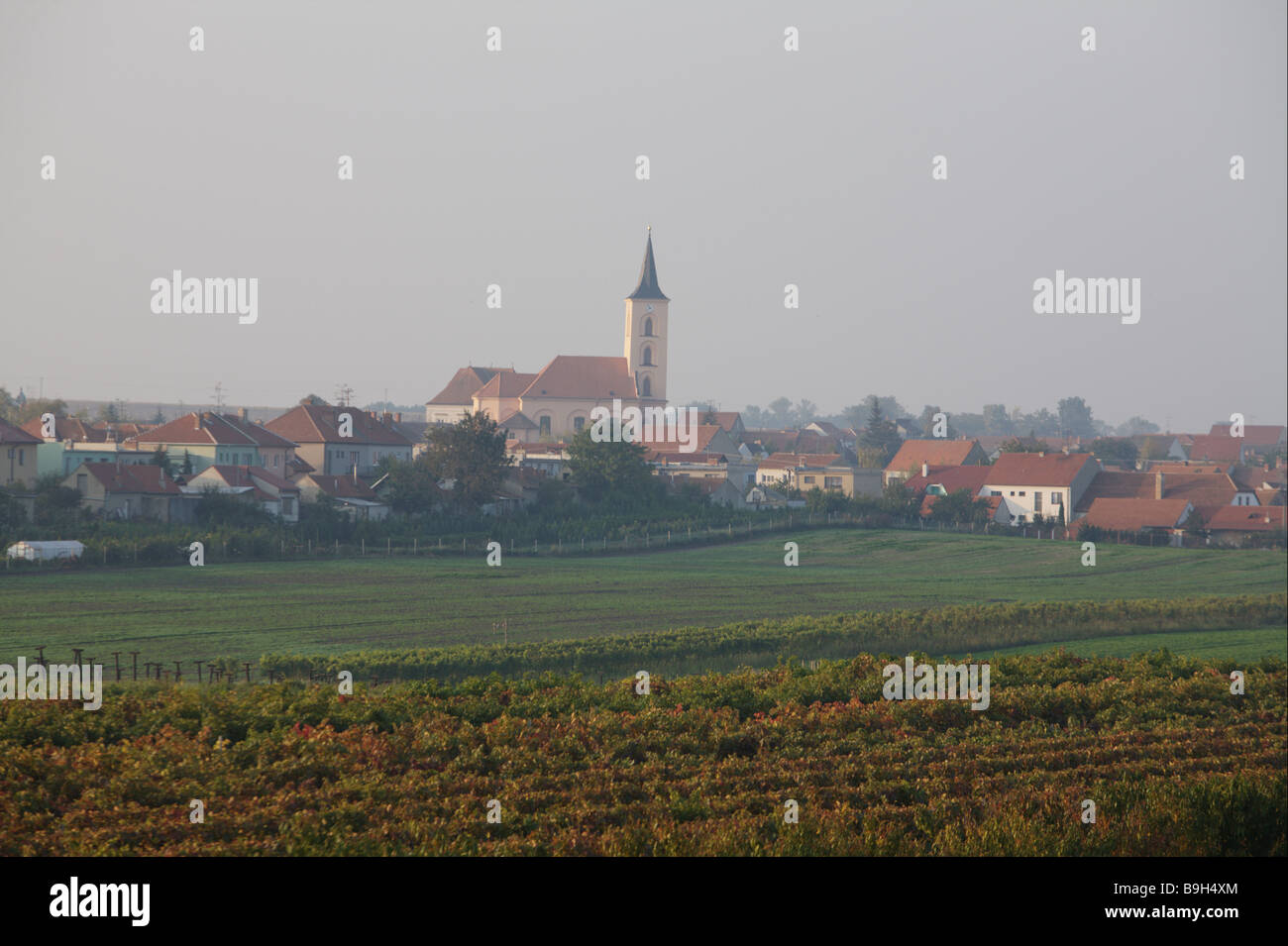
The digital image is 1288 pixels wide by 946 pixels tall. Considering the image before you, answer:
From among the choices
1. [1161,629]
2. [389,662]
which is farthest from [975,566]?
[389,662]

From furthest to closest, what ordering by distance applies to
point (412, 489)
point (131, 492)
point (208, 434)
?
1. point (208, 434)
2. point (412, 489)
3. point (131, 492)

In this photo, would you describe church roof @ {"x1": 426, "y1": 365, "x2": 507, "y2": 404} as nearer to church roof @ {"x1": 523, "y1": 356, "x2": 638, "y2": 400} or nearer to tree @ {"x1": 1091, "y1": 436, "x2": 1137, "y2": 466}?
church roof @ {"x1": 523, "y1": 356, "x2": 638, "y2": 400}

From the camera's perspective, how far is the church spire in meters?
100

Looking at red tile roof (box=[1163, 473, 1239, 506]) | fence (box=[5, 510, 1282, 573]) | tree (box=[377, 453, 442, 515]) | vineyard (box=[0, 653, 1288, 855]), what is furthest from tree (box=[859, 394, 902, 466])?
vineyard (box=[0, 653, 1288, 855])

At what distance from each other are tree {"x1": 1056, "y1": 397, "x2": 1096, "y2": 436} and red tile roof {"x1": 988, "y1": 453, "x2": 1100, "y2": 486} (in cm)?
12532

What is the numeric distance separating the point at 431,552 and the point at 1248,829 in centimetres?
3303

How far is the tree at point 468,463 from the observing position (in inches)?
1946

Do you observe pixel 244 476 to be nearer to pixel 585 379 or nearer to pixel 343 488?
pixel 343 488

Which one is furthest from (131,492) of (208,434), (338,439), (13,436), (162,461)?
(338,439)

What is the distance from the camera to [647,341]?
328 feet

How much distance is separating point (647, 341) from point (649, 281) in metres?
4.99

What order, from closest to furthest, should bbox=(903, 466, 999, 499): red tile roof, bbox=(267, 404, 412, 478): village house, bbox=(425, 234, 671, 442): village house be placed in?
bbox=(267, 404, 412, 478): village house < bbox=(903, 466, 999, 499): red tile roof < bbox=(425, 234, 671, 442): village house

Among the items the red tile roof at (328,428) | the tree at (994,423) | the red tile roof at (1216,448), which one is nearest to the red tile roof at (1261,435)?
the red tile roof at (1216,448)
